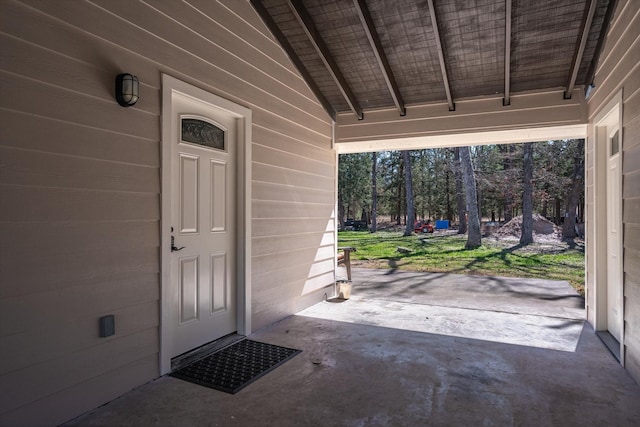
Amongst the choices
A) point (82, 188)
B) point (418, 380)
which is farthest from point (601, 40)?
point (82, 188)

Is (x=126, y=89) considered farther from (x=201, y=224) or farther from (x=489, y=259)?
(x=489, y=259)

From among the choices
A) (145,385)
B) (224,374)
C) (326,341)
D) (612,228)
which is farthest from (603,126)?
(145,385)

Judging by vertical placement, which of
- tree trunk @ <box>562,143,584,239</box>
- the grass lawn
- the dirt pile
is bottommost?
the grass lawn

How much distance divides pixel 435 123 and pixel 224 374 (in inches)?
157

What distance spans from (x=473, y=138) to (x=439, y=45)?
1.63m

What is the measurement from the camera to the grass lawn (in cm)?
882

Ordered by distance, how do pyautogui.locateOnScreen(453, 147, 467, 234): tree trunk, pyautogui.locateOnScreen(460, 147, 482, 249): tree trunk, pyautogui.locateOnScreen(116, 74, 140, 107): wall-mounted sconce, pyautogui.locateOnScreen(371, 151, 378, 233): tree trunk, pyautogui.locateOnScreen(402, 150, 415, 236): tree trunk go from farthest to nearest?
pyautogui.locateOnScreen(371, 151, 378, 233): tree trunk → pyautogui.locateOnScreen(402, 150, 415, 236): tree trunk → pyautogui.locateOnScreen(453, 147, 467, 234): tree trunk → pyautogui.locateOnScreen(460, 147, 482, 249): tree trunk → pyautogui.locateOnScreen(116, 74, 140, 107): wall-mounted sconce

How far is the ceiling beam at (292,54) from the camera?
13.5 ft

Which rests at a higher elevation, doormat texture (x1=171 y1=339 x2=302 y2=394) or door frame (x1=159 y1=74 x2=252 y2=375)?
door frame (x1=159 y1=74 x2=252 y2=375)

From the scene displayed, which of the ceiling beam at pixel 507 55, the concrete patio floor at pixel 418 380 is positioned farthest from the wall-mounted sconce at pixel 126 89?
the ceiling beam at pixel 507 55

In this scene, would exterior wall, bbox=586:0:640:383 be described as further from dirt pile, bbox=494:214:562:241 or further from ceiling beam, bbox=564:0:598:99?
dirt pile, bbox=494:214:562:241

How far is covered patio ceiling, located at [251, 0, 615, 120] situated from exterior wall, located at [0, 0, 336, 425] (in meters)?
1.20

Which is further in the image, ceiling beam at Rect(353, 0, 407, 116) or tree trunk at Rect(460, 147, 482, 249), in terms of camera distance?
tree trunk at Rect(460, 147, 482, 249)

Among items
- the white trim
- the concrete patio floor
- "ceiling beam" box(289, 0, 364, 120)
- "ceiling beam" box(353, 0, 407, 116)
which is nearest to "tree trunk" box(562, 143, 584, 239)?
the white trim
